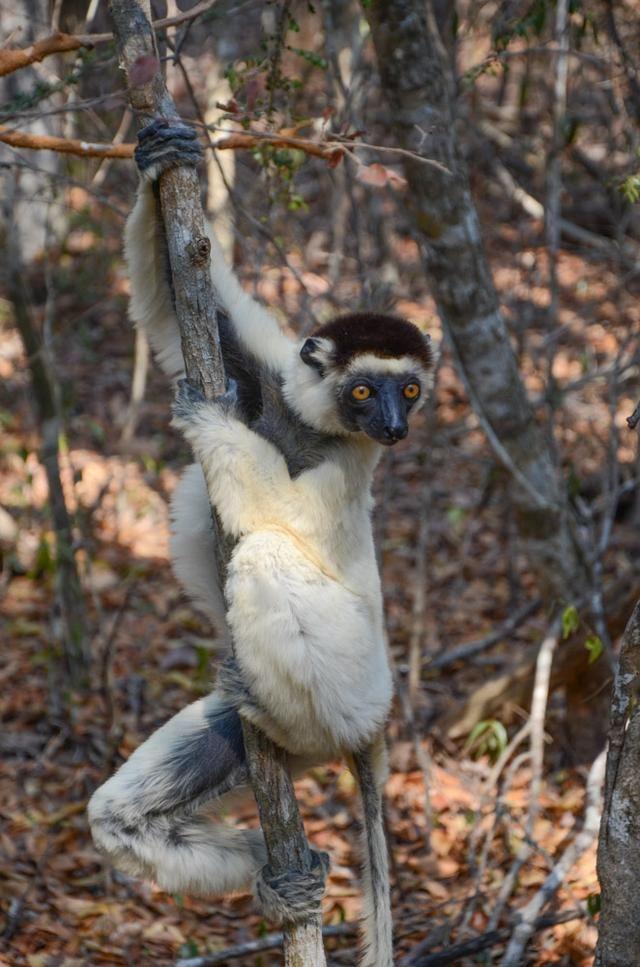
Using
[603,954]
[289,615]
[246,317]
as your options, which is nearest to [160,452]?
[246,317]

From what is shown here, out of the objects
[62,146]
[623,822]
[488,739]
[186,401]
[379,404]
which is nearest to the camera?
[623,822]

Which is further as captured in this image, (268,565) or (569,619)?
(569,619)

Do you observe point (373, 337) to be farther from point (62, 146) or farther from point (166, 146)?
point (62, 146)

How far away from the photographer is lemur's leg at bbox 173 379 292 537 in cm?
331

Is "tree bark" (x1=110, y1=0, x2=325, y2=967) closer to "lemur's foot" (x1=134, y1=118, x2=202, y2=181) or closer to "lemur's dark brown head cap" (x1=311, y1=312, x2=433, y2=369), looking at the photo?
"lemur's foot" (x1=134, y1=118, x2=202, y2=181)

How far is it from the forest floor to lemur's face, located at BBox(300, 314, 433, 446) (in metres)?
2.17

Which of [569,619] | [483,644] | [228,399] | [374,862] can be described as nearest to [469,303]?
[569,619]

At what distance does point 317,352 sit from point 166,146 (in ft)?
2.97

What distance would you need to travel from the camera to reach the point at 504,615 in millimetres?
7965

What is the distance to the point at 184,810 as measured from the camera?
3771 millimetres

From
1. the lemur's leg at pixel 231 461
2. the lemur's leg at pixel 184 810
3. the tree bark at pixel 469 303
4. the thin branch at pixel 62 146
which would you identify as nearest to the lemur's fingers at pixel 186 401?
the lemur's leg at pixel 231 461

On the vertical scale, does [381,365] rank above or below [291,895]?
above

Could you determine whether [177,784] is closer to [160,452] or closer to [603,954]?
[603,954]

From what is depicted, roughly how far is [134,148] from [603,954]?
306 cm
